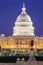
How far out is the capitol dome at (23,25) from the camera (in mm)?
106812

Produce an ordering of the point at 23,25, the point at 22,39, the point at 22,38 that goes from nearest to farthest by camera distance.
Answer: the point at 22,38, the point at 22,39, the point at 23,25

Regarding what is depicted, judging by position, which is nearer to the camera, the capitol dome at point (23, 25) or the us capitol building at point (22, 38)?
the us capitol building at point (22, 38)

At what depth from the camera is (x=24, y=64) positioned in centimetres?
3269

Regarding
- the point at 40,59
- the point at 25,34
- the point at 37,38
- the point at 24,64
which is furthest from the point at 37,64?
the point at 25,34

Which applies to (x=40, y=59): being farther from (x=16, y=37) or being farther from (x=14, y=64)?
(x=16, y=37)

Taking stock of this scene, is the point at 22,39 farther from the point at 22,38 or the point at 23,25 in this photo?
the point at 23,25

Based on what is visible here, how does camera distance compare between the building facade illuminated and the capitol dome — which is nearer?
the building facade illuminated

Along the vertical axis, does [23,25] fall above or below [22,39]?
above

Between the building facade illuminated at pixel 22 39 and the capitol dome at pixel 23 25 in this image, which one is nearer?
the building facade illuminated at pixel 22 39

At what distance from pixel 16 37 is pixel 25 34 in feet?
25.6

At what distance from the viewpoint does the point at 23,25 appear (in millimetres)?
107938

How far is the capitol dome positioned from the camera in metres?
107

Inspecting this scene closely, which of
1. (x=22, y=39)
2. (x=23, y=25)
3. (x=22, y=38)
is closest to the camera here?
(x=22, y=38)

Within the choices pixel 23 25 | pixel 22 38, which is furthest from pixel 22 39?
pixel 23 25
